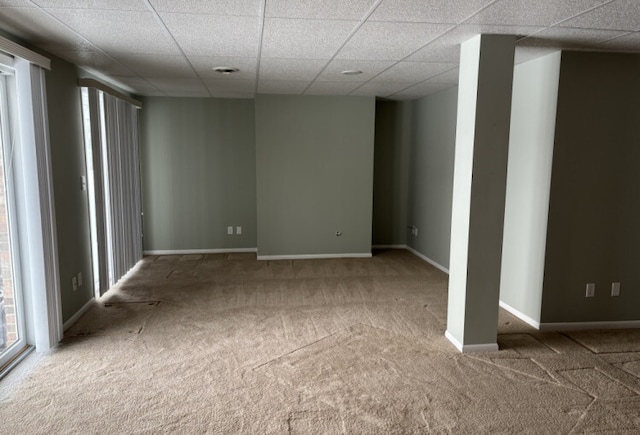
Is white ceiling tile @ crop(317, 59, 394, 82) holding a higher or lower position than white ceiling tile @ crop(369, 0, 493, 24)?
higher

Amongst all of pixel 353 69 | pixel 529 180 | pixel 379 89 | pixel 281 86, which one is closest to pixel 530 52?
pixel 529 180

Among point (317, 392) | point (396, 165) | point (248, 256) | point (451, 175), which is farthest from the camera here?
point (396, 165)

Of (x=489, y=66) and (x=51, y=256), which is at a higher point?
(x=489, y=66)

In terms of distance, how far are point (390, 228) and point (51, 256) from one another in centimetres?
497

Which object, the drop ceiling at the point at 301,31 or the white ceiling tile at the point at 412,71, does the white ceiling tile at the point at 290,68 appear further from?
the white ceiling tile at the point at 412,71

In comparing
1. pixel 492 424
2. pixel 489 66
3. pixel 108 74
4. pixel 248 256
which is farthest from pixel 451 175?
pixel 108 74

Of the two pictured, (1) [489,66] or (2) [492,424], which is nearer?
(2) [492,424]

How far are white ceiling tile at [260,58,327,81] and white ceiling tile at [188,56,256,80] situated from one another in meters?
0.11

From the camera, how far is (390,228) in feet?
23.6

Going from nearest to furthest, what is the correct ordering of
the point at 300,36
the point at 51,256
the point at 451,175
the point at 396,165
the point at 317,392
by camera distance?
the point at 317,392 < the point at 300,36 < the point at 51,256 < the point at 451,175 < the point at 396,165

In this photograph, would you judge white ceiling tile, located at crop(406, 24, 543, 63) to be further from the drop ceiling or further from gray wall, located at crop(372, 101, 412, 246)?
gray wall, located at crop(372, 101, 412, 246)

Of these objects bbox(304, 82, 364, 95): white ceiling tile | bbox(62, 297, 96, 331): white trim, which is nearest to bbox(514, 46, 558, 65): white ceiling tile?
bbox(304, 82, 364, 95): white ceiling tile

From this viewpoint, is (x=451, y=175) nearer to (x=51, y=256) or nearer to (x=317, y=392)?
(x=317, y=392)

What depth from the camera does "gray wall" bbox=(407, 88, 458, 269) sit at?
569 centimetres
